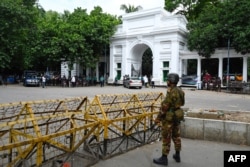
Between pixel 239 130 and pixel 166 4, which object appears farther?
pixel 166 4

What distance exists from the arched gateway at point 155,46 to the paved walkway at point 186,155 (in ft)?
82.6

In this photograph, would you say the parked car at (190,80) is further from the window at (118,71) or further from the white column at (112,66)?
the white column at (112,66)

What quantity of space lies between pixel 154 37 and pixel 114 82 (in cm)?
840

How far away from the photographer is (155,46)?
35281 mm

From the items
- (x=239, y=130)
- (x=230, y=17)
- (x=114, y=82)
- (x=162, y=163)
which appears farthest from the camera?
(x=114, y=82)

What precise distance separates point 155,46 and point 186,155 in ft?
99.8

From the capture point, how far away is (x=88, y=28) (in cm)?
3478

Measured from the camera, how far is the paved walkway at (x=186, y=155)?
198 inches

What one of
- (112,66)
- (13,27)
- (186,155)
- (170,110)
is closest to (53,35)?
(13,27)

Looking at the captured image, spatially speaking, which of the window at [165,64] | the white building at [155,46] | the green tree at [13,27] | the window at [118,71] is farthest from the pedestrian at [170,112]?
the window at [118,71]

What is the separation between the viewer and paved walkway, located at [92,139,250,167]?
5.04 meters

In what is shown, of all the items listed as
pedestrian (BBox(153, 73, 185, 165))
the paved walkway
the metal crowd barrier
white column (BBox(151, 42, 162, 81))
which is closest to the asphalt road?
the paved walkway

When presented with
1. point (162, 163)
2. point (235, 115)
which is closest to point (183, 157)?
point (162, 163)

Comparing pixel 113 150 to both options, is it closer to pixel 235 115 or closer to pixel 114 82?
pixel 235 115
